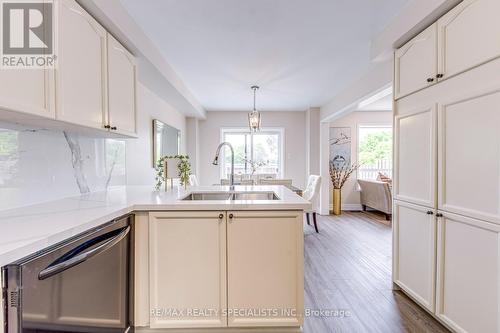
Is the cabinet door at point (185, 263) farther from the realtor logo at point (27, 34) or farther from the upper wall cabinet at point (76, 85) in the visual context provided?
the realtor logo at point (27, 34)

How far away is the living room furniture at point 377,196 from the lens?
507cm

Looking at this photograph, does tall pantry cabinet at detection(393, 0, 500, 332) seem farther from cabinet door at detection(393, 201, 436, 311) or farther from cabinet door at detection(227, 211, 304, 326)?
cabinet door at detection(227, 211, 304, 326)

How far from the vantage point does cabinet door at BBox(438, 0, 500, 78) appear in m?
1.39

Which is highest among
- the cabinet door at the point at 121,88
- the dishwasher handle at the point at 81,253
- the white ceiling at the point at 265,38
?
the white ceiling at the point at 265,38

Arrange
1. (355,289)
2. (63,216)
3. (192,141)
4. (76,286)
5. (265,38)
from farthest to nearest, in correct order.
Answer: (192,141), (265,38), (355,289), (63,216), (76,286)

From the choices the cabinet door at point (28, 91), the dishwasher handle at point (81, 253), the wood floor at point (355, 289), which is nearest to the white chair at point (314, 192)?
the wood floor at point (355, 289)

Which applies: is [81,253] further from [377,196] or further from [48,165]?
[377,196]

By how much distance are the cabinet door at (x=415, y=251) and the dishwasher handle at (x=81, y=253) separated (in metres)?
2.10

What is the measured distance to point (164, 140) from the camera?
4.20 m

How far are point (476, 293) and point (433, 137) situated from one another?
40.0 inches

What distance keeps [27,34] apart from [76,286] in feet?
3.78

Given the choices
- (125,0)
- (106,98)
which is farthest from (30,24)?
(125,0)

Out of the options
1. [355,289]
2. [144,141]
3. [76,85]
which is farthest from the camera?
[144,141]

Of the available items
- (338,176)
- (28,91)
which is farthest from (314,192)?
(28,91)
